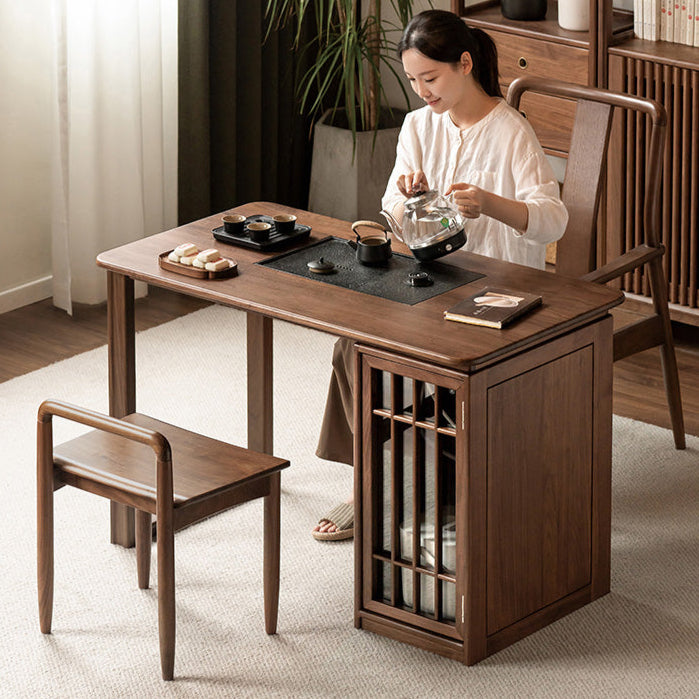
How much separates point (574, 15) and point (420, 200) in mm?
1443

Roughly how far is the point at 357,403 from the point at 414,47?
82 cm

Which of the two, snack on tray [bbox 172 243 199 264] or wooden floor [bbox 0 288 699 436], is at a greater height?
snack on tray [bbox 172 243 199 264]

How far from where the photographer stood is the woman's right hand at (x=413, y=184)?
118 inches

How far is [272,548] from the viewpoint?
8.93 feet

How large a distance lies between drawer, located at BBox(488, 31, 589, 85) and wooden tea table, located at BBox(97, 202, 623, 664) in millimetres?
1414

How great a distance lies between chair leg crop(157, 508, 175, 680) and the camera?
2.52m

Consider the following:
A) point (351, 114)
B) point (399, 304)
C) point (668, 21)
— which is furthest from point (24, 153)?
point (399, 304)

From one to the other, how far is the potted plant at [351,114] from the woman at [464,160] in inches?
58.9

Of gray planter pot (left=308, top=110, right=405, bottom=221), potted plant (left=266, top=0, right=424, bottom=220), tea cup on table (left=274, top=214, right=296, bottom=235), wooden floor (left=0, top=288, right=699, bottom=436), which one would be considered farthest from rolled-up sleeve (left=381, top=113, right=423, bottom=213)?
gray planter pot (left=308, top=110, right=405, bottom=221)

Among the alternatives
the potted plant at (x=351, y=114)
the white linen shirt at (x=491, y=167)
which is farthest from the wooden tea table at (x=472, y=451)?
the potted plant at (x=351, y=114)

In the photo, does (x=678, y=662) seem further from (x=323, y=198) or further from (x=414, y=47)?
(x=323, y=198)

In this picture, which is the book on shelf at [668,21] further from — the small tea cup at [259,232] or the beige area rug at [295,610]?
the small tea cup at [259,232]

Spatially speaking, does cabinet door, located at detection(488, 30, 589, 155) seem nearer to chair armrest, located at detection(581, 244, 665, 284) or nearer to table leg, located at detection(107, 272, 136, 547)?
chair armrest, located at detection(581, 244, 665, 284)

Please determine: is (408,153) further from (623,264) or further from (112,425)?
(112,425)
